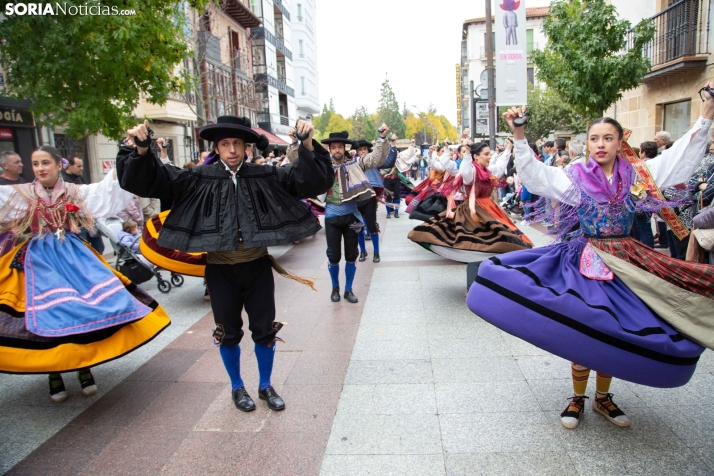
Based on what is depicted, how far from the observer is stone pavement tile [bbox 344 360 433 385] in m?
3.94

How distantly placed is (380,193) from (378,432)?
764 centimetres

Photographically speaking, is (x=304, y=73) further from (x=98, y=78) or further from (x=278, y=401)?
(x=278, y=401)

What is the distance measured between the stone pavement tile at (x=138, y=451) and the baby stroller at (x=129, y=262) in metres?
3.55

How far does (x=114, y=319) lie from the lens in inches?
138

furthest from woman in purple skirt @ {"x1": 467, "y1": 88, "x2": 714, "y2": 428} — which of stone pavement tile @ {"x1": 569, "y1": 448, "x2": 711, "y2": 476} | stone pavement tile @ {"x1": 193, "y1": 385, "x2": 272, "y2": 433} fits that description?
stone pavement tile @ {"x1": 193, "y1": 385, "x2": 272, "y2": 433}

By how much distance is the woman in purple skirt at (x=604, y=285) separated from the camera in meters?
2.61

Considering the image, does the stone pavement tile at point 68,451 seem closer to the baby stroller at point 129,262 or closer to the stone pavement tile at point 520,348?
the stone pavement tile at point 520,348

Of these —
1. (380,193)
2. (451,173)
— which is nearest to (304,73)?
(380,193)

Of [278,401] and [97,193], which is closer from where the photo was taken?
[278,401]

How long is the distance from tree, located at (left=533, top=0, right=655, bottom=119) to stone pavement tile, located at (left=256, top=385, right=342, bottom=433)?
9.76 metres

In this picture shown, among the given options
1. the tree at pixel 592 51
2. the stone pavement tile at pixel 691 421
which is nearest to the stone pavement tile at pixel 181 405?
the stone pavement tile at pixel 691 421

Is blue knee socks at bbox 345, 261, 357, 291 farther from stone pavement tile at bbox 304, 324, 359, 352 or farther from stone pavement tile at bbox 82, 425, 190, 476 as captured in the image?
stone pavement tile at bbox 82, 425, 190, 476

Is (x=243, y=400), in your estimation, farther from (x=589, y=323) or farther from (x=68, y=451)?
(x=589, y=323)

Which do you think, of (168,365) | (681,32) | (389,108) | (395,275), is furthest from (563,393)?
(389,108)
